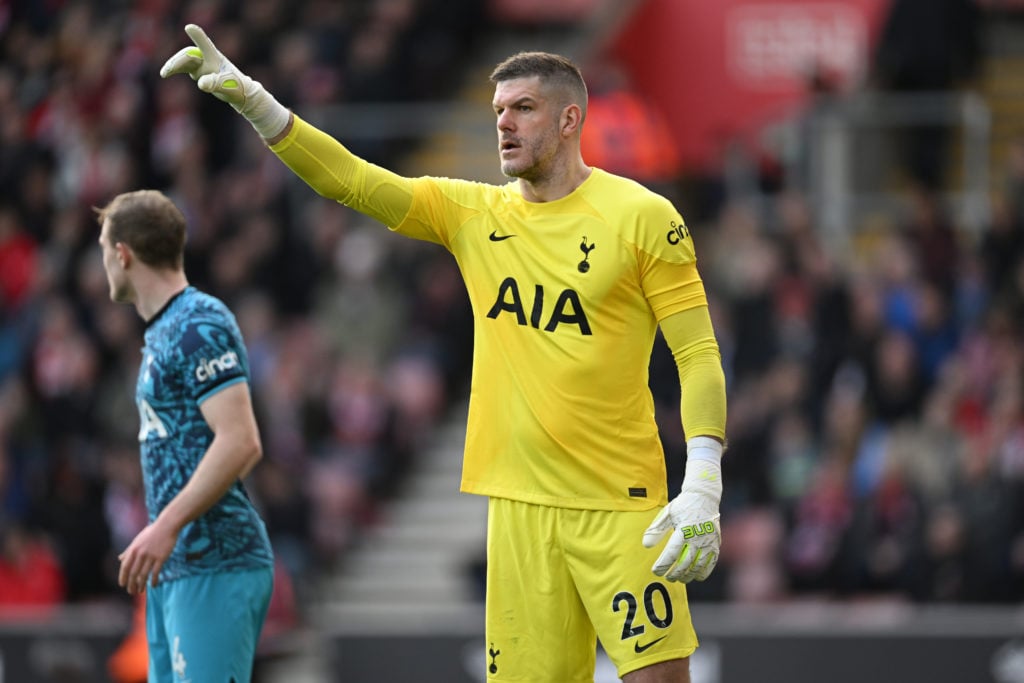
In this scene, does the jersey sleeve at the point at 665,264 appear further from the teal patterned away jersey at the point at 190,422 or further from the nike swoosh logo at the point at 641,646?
the teal patterned away jersey at the point at 190,422

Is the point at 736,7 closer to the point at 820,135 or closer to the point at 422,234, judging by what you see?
the point at 820,135

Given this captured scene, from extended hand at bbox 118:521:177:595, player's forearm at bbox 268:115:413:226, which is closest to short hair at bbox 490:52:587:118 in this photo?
player's forearm at bbox 268:115:413:226

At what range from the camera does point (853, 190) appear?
16234mm

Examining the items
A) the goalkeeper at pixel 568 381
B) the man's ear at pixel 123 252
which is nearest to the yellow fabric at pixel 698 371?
the goalkeeper at pixel 568 381

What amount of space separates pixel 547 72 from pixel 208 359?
1.61 m

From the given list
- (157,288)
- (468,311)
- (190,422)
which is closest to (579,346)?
(190,422)

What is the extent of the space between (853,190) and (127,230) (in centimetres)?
1047

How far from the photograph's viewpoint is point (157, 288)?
685cm

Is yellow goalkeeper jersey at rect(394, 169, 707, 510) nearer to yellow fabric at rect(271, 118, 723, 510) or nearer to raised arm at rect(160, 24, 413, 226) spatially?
yellow fabric at rect(271, 118, 723, 510)

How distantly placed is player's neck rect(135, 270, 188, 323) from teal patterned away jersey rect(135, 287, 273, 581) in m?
0.05

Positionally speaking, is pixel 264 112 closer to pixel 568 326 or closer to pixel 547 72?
pixel 547 72

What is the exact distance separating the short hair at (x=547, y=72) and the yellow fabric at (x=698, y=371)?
83 centimetres

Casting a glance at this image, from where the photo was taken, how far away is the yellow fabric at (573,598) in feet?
20.6

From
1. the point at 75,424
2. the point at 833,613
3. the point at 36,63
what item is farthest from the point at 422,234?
the point at 36,63
